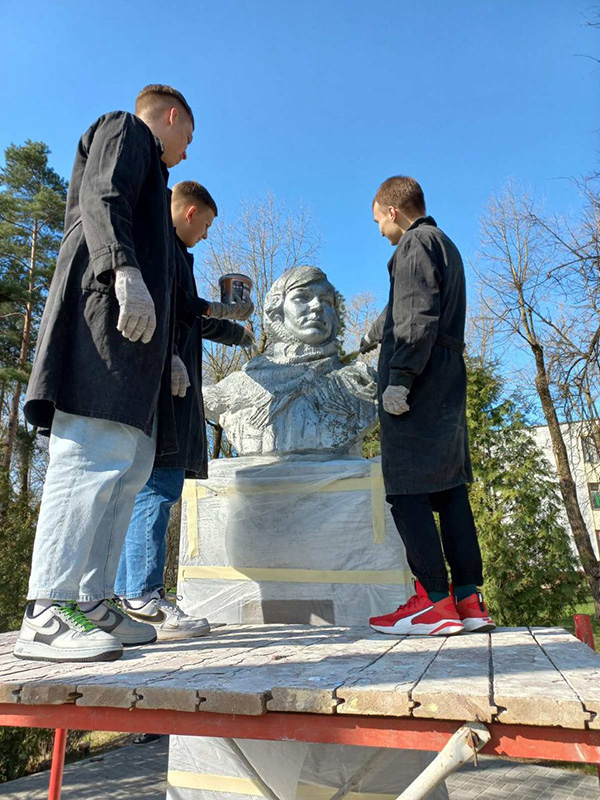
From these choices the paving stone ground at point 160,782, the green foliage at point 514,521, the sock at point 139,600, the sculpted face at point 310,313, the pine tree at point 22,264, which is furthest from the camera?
the pine tree at point 22,264

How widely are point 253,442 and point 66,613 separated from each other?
175cm

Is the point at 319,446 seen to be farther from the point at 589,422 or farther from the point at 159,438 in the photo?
the point at 589,422

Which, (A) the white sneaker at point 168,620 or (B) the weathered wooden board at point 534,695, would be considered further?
(A) the white sneaker at point 168,620

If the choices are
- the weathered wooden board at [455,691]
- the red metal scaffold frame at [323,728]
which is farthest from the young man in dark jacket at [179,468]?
the weathered wooden board at [455,691]

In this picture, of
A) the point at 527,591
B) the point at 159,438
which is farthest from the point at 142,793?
the point at 527,591

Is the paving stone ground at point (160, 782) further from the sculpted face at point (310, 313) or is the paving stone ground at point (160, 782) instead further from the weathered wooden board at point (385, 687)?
the weathered wooden board at point (385, 687)

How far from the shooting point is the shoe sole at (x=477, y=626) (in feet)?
6.93

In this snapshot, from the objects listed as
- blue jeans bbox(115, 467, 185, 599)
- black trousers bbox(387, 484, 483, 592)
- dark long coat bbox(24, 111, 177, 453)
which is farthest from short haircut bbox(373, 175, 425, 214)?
blue jeans bbox(115, 467, 185, 599)

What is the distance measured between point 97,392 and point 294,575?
147cm

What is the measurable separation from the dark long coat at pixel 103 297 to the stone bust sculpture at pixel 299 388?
4.63 ft

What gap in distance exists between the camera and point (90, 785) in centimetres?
567

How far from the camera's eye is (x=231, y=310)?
2.92 metres

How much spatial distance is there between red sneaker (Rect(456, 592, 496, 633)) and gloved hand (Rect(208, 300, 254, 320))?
5.08 ft

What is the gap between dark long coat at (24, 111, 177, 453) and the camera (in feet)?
5.66
